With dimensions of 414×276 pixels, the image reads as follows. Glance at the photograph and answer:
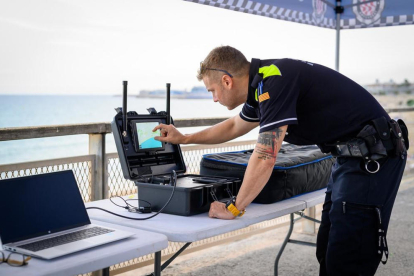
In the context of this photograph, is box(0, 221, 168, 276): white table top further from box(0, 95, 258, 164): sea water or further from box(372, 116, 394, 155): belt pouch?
box(0, 95, 258, 164): sea water

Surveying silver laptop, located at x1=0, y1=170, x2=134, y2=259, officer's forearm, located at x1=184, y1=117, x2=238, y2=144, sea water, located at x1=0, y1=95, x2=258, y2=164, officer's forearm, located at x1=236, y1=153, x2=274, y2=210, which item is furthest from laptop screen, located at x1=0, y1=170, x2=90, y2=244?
sea water, located at x1=0, y1=95, x2=258, y2=164

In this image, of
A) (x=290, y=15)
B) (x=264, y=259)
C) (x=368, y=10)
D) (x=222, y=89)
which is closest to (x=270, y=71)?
(x=222, y=89)

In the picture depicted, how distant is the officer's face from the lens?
6.42ft

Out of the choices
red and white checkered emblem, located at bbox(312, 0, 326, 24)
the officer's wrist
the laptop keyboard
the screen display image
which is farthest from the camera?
red and white checkered emblem, located at bbox(312, 0, 326, 24)

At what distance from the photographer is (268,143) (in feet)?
5.87

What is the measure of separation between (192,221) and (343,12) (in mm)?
A: 3127

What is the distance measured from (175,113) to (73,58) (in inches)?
259

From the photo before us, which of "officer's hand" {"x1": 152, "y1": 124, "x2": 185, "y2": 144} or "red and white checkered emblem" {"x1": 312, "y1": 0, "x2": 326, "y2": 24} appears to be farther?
"red and white checkered emblem" {"x1": 312, "y1": 0, "x2": 326, "y2": 24}

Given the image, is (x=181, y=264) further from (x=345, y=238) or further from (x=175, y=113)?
(x=175, y=113)

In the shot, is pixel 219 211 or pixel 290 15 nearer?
pixel 219 211

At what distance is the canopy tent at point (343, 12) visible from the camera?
12.3 ft

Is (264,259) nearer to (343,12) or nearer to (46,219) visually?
(343,12)

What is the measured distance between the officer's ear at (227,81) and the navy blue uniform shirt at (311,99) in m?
0.08

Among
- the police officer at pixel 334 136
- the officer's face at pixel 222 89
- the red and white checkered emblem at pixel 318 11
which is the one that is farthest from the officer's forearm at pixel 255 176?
the red and white checkered emblem at pixel 318 11
